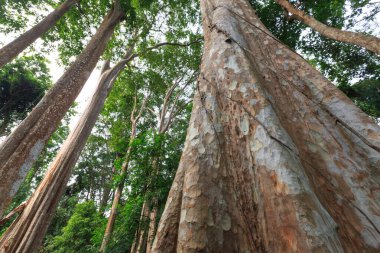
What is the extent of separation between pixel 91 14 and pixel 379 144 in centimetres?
779

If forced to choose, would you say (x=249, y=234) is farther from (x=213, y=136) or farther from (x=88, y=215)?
(x=88, y=215)

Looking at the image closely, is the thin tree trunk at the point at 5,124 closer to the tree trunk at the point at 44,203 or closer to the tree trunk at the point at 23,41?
the tree trunk at the point at 23,41

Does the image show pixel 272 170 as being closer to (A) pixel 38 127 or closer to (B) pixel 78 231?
(A) pixel 38 127

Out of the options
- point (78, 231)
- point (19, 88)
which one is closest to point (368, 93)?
point (78, 231)

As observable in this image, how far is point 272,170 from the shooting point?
0.88 metres

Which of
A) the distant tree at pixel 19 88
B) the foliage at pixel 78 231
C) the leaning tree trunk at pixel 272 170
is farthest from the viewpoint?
the distant tree at pixel 19 88

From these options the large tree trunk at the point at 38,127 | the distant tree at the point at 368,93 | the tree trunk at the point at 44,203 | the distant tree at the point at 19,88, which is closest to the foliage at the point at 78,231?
the tree trunk at the point at 44,203

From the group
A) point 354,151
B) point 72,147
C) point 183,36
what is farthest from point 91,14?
point 354,151

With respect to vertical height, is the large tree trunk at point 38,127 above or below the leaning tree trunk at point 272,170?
above

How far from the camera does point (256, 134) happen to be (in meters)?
1.07

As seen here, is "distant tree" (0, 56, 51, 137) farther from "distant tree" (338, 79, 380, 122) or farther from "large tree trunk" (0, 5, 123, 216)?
"distant tree" (338, 79, 380, 122)

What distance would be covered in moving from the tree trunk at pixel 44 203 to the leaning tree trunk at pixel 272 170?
87.5 inches

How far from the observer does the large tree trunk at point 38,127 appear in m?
2.44

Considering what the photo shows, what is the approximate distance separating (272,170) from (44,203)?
291 cm
